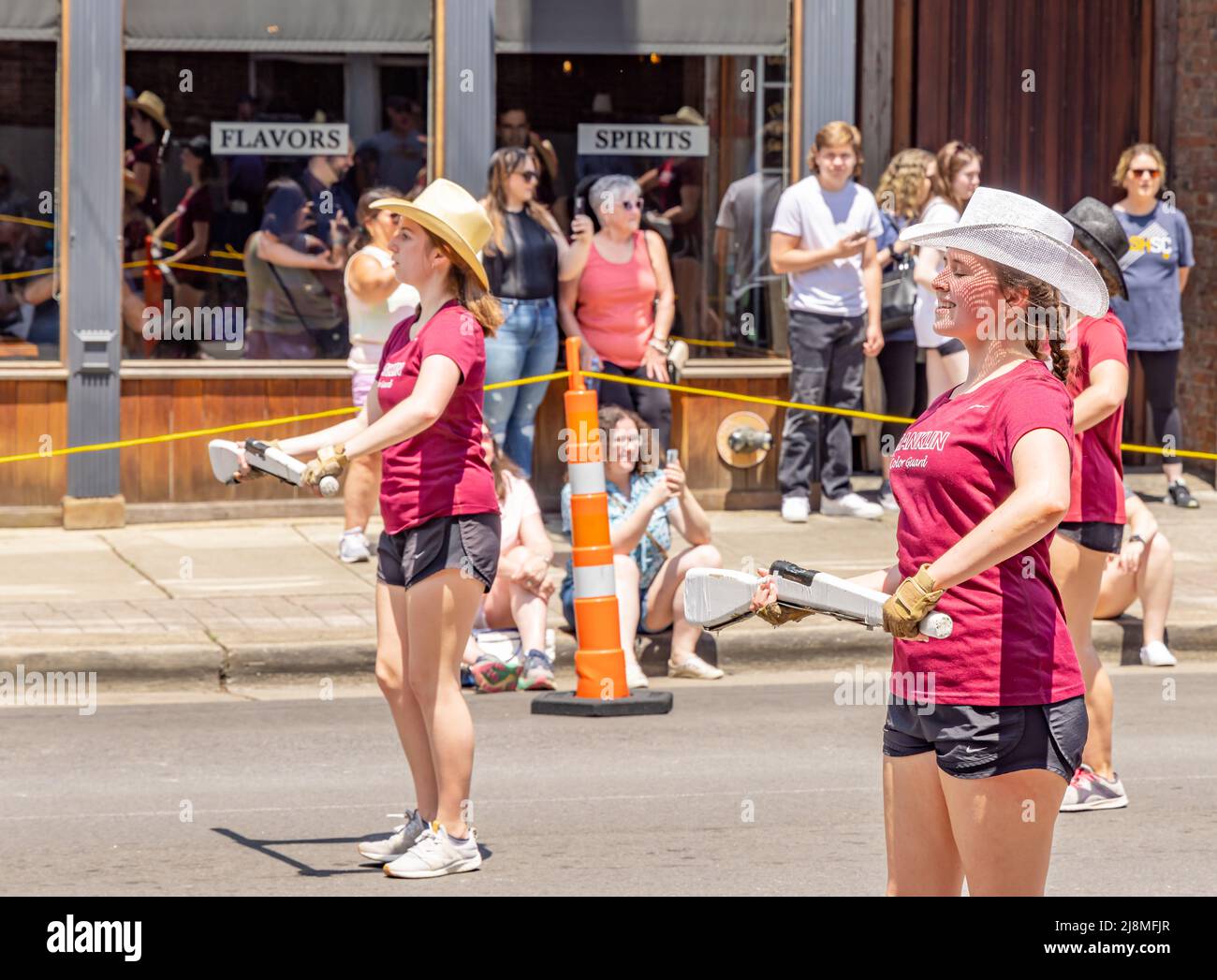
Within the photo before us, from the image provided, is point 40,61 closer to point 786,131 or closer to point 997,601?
point 786,131

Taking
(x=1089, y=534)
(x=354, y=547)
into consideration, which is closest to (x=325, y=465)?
(x=1089, y=534)

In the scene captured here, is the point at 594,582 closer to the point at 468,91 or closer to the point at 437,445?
the point at 437,445

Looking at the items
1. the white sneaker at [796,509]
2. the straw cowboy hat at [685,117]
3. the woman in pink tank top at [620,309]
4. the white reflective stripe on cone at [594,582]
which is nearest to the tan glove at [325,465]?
the white reflective stripe on cone at [594,582]

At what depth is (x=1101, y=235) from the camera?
708 centimetres

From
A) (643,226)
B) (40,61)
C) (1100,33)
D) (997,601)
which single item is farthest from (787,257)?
(997,601)

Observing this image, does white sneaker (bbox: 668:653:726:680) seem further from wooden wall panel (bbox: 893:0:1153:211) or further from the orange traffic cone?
wooden wall panel (bbox: 893:0:1153:211)

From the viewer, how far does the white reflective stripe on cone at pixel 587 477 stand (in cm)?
869

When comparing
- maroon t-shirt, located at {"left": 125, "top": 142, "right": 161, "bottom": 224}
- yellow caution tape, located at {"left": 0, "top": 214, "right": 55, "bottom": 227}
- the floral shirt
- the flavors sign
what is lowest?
the floral shirt

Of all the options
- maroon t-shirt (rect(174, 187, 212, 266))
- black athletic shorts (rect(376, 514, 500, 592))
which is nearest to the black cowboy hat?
black athletic shorts (rect(376, 514, 500, 592))

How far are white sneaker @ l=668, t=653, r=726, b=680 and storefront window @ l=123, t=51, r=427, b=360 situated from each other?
3763 millimetres

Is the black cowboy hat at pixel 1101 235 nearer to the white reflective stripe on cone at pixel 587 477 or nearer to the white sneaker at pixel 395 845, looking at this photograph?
the white reflective stripe on cone at pixel 587 477

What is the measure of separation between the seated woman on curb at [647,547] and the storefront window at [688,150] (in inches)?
130

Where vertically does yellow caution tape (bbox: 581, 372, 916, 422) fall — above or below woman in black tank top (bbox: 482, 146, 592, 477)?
below

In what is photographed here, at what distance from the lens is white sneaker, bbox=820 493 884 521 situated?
1279 cm
